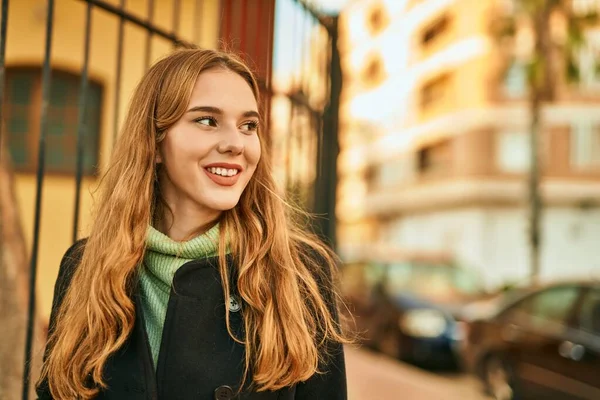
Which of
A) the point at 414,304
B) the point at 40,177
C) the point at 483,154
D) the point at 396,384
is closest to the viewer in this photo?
the point at 40,177

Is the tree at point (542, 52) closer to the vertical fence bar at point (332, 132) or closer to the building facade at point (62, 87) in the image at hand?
the building facade at point (62, 87)

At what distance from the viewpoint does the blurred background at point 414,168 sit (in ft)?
11.8

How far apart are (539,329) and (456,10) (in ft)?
82.1

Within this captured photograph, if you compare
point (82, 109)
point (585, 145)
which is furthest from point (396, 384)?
point (585, 145)

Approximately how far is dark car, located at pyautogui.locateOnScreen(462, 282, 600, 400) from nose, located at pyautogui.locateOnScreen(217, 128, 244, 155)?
5463mm

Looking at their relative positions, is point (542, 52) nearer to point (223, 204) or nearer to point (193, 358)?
point (223, 204)

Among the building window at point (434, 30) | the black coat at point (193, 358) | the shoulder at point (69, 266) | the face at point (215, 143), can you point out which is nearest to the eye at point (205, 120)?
the face at point (215, 143)

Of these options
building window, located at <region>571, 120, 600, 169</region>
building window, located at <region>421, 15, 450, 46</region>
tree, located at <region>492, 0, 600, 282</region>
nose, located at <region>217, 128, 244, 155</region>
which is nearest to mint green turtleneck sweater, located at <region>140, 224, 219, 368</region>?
nose, located at <region>217, 128, 244, 155</region>

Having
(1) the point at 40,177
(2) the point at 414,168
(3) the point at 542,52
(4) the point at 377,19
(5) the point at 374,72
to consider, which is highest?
(4) the point at 377,19

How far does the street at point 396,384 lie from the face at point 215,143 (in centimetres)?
521

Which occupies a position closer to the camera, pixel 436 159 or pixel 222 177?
pixel 222 177

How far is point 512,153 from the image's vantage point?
29500mm

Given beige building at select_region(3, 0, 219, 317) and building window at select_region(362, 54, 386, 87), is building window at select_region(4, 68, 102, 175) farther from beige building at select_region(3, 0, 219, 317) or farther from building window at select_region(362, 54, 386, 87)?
building window at select_region(362, 54, 386, 87)

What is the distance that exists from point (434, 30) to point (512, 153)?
7014 mm
